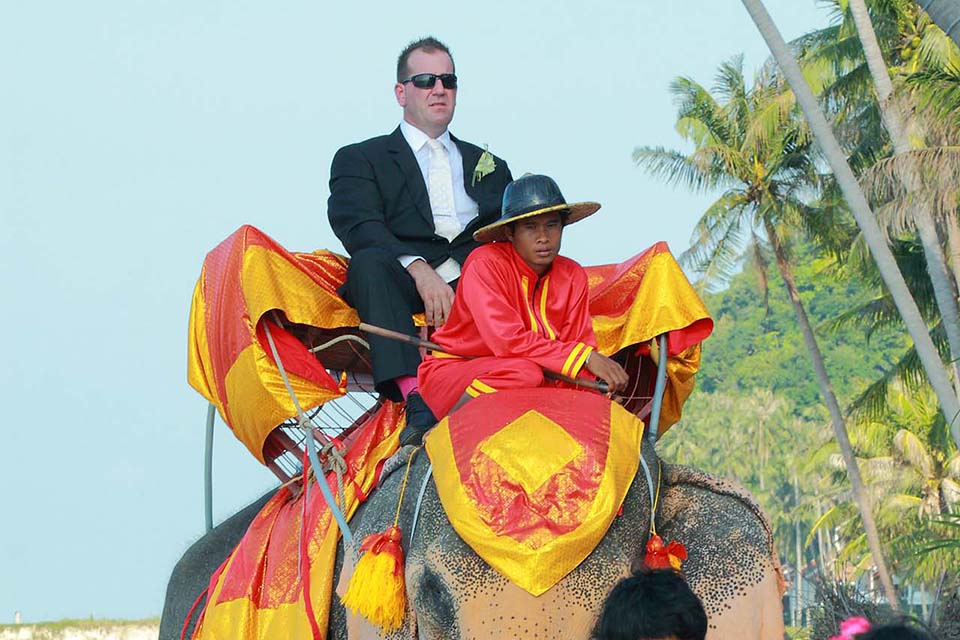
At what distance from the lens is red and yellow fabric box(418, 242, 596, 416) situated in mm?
6188

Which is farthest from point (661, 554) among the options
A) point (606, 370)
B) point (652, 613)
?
point (652, 613)

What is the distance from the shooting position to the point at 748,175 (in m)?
37.1

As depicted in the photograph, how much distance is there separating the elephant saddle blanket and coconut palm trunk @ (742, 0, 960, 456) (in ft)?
26.4

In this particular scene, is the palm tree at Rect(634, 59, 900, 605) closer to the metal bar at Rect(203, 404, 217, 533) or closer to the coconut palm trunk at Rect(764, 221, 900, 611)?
the coconut palm trunk at Rect(764, 221, 900, 611)

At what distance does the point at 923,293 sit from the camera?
31.1m

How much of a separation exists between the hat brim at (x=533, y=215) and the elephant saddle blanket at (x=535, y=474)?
29.5 inches

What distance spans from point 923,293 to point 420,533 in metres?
26.7

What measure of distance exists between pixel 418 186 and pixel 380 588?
2.82 m

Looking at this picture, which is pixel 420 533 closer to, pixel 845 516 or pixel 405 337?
pixel 405 337

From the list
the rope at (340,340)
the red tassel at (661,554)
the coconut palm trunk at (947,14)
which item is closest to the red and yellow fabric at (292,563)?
the rope at (340,340)

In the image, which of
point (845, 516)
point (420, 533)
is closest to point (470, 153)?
point (420, 533)

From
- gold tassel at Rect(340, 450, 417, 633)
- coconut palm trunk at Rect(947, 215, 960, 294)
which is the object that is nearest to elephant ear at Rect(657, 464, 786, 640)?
gold tassel at Rect(340, 450, 417, 633)

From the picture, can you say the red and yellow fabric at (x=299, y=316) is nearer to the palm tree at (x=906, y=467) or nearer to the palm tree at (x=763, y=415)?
the palm tree at (x=906, y=467)

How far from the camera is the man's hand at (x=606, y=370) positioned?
616 centimetres
